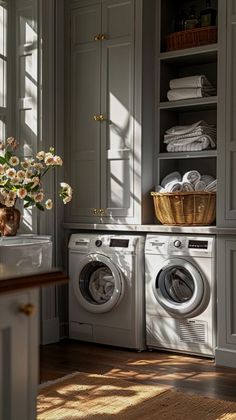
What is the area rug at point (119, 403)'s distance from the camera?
295 centimetres

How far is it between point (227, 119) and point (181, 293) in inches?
47.3

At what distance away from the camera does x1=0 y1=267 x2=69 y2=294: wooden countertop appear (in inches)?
55.2

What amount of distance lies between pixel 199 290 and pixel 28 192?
1267mm

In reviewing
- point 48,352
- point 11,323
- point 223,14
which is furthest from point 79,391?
point 223,14

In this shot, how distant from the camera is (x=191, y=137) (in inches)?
169

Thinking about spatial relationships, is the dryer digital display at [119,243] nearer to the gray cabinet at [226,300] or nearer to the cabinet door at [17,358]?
the gray cabinet at [226,300]

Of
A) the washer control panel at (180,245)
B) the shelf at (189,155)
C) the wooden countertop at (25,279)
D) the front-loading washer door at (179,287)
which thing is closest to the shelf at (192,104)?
the shelf at (189,155)

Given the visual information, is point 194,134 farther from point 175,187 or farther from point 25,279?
point 25,279

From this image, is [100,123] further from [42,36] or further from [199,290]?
[199,290]

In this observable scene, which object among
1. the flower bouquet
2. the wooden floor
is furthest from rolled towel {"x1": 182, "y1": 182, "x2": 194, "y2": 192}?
the wooden floor

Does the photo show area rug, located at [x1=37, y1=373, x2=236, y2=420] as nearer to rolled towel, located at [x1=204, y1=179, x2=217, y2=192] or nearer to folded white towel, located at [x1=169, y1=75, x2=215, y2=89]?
rolled towel, located at [x1=204, y1=179, x2=217, y2=192]

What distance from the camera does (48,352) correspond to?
14.0ft

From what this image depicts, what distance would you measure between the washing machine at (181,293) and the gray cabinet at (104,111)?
350 mm

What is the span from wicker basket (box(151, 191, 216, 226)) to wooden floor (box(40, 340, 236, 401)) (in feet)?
3.02
